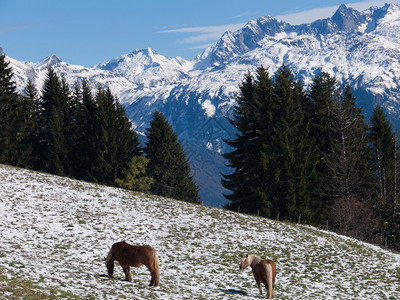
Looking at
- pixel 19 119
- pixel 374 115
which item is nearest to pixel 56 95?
pixel 19 119

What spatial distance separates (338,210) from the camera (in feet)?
143

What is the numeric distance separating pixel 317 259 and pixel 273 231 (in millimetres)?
5925

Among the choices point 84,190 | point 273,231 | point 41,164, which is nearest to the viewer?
point 273,231

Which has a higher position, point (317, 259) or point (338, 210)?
point (338, 210)

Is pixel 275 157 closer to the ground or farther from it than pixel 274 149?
closer to the ground

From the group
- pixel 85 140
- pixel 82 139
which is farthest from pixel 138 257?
pixel 82 139

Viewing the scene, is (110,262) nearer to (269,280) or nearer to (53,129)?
(269,280)

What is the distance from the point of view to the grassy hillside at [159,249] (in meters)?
17.3

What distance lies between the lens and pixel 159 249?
2561 centimetres

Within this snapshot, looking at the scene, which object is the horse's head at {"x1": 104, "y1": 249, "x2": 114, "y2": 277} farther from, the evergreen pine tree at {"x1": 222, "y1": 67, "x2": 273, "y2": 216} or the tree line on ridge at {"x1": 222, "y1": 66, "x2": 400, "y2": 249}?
the evergreen pine tree at {"x1": 222, "y1": 67, "x2": 273, "y2": 216}

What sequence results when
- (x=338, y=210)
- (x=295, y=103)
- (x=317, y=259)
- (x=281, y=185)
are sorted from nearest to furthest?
(x=317, y=259) → (x=338, y=210) → (x=281, y=185) → (x=295, y=103)

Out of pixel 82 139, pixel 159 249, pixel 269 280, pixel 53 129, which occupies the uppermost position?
pixel 53 129

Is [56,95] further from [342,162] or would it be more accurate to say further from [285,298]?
[285,298]

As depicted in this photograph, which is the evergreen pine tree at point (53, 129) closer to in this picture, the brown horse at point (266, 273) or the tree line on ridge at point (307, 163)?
the tree line on ridge at point (307, 163)
